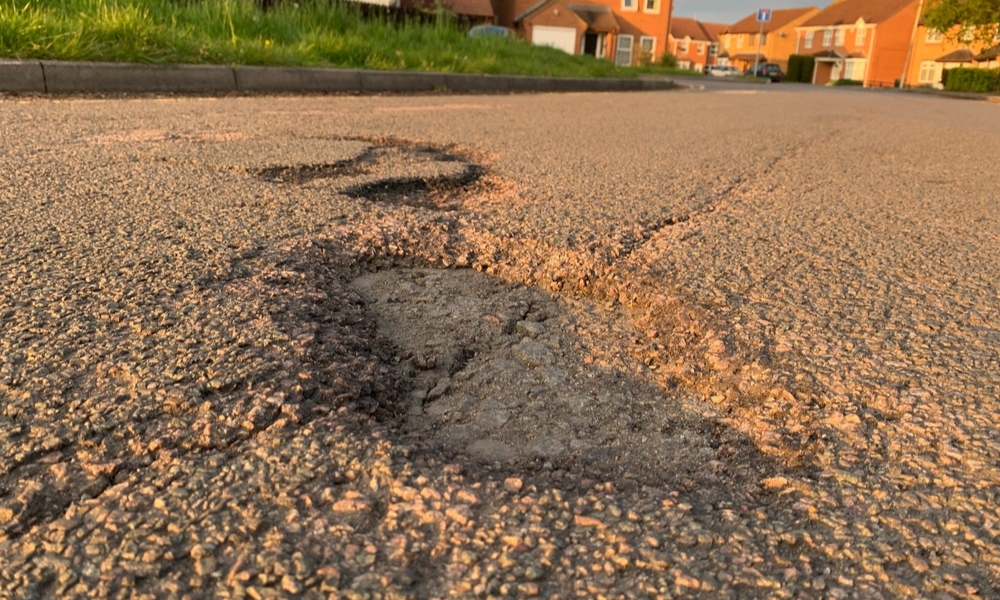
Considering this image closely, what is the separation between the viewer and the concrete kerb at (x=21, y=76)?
5660 millimetres

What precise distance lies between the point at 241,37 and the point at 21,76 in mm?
3412

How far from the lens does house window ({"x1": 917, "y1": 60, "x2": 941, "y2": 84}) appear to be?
4903 centimetres

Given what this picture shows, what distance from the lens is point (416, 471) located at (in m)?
1.14

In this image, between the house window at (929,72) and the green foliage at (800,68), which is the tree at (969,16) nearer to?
the green foliage at (800,68)

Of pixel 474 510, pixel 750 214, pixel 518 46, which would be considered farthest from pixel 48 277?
pixel 518 46

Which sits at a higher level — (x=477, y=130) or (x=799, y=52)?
(x=799, y=52)

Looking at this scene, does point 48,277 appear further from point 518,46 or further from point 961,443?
point 518,46

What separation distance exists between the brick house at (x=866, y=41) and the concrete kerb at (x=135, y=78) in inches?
1967

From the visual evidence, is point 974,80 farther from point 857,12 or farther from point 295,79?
point 295,79

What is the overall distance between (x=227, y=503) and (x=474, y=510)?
36 cm

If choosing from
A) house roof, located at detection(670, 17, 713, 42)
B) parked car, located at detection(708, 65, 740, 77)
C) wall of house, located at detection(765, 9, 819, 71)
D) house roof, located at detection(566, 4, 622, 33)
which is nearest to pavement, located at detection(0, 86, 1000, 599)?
house roof, located at detection(566, 4, 622, 33)

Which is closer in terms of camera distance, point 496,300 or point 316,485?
point 316,485

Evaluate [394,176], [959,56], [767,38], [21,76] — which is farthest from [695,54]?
[394,176]

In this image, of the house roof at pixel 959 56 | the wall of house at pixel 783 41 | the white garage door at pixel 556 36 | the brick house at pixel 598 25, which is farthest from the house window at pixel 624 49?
the wall of house at pixel 783 41
